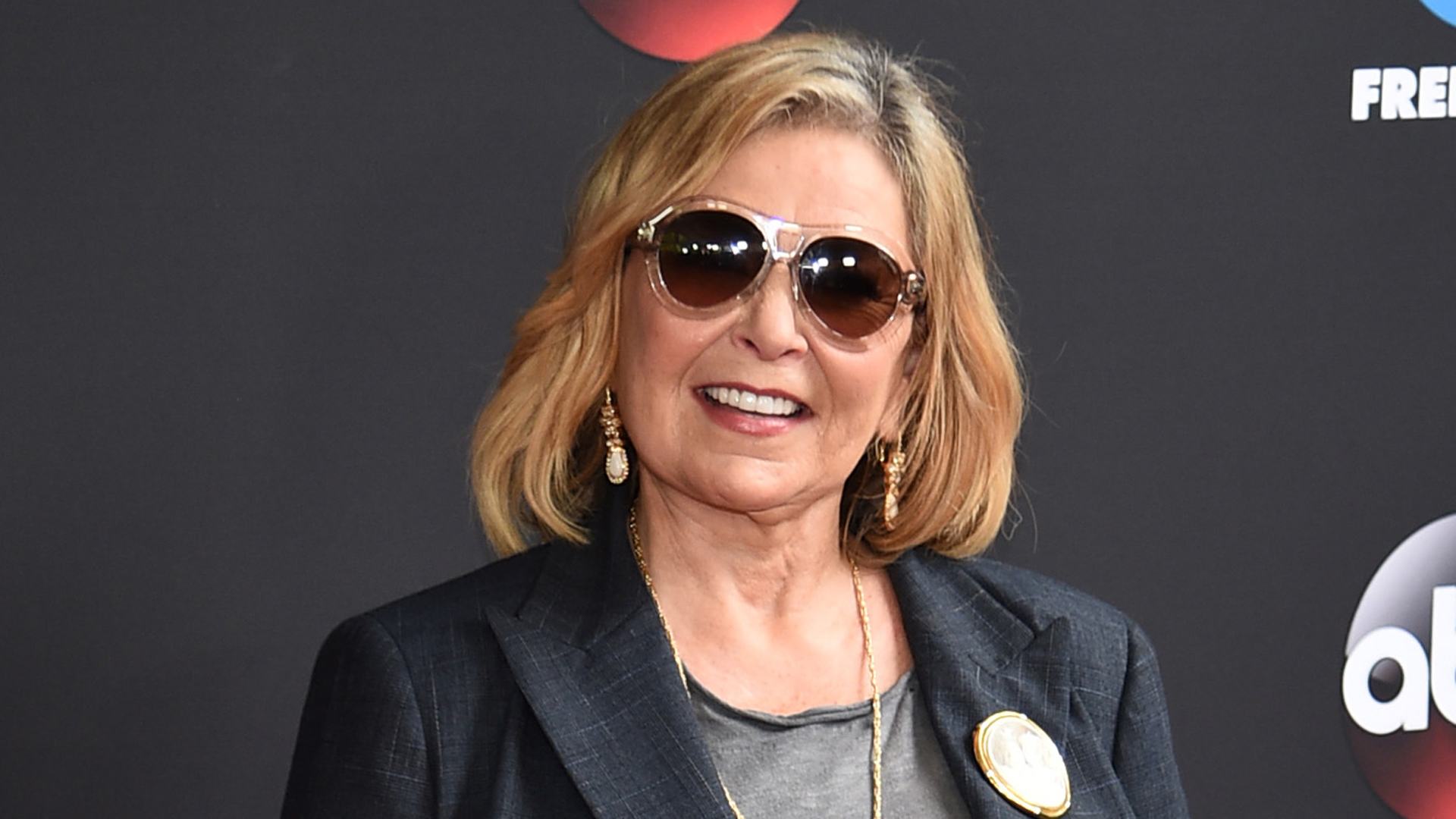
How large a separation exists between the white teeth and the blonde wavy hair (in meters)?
0.17

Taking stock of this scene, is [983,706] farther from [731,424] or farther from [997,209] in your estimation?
[997,209]

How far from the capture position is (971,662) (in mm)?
2051

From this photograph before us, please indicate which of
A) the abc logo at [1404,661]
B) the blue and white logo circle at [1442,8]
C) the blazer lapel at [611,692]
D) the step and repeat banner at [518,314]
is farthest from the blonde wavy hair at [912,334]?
the blue and white logo circle at [1442,8]

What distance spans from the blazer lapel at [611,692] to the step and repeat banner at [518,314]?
644mm

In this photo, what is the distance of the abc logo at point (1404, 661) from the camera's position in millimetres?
2955

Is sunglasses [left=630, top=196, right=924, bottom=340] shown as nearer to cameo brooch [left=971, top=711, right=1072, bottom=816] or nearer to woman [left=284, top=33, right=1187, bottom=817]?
woman [left=284, top=33, right=1187, bottom=817]

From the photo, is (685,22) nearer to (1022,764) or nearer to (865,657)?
(865,657)

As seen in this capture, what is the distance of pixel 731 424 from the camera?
1920mm

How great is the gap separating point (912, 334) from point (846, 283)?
0.20 meters

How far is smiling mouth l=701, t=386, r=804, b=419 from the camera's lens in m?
1.93

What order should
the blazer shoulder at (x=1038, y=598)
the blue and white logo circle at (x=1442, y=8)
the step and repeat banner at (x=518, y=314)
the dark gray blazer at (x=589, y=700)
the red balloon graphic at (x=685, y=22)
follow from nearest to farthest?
the dark gray blazer at (x=589, y=700) < the blazer shoulder at (x=1038, y=598) < the step and repeat banner at (x=518, y=314) < the red balloon graphic at (x=685, y=22) < the blue and white logo circle at (x=1442, y=8)

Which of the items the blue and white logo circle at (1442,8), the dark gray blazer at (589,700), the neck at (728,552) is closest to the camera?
the dark gray blazer at (589,700)

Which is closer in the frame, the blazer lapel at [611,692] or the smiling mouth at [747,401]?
the blazer lapel at [611,692]

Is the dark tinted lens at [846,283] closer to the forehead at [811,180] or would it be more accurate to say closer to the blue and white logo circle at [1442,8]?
the forehead at [811,180]
